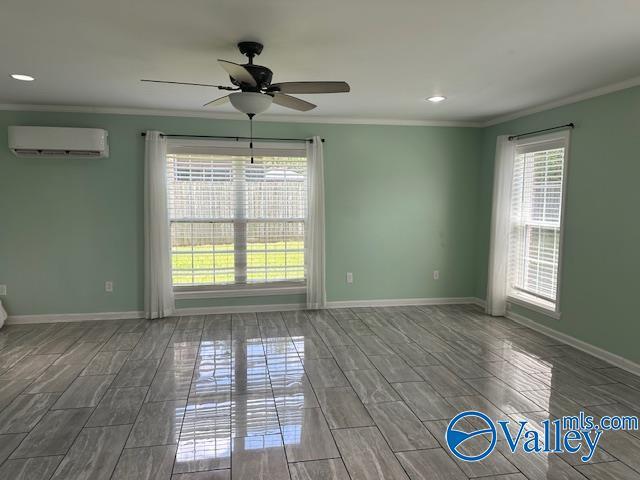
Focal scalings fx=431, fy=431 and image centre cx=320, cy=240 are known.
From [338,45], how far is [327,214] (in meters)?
2.86

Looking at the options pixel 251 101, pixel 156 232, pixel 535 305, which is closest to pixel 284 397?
pixel 251 101

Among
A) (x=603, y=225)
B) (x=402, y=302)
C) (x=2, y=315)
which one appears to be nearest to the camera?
(x=603, y=225)

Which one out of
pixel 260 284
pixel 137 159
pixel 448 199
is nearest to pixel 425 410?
pixel 260 284

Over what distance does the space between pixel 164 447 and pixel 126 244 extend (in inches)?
123

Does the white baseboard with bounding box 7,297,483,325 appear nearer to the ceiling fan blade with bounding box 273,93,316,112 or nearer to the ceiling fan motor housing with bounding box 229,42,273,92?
the ceiling fan blade with bounding box 273,93,316,112

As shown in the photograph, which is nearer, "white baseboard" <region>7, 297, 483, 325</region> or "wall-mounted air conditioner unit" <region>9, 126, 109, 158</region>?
"wall-mounted air conditioner unit" <region>9, 126, 109, 158</region>

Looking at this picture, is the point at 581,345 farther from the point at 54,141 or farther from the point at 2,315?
the point at 2,315

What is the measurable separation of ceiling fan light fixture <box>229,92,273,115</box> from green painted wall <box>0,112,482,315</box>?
8.10 ft

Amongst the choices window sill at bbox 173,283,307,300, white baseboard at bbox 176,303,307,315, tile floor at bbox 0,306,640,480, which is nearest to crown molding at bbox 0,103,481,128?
window sill at bbox 173,283,307,300

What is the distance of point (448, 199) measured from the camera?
5844 mm

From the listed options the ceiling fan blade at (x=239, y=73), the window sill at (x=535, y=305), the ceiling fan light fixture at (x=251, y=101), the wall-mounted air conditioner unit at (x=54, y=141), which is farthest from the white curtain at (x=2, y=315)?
the window sill at (x=535, y=305)

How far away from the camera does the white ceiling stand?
2.29 metres

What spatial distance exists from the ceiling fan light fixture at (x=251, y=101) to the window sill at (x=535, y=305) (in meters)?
3.65

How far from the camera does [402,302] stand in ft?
19.1
